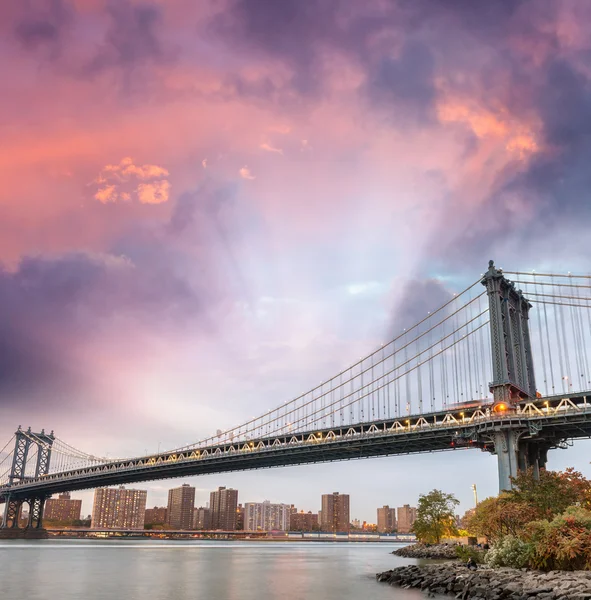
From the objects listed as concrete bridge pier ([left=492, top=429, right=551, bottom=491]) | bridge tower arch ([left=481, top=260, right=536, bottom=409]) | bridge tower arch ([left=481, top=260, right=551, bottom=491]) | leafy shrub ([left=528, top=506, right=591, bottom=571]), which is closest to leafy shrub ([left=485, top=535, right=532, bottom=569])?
leafy shrub ([left=528, top=506, right=591, bottom=571])

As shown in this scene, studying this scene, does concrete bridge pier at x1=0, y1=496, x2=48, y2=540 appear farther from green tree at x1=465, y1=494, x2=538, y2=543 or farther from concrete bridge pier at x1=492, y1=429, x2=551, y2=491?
green tree at x1=465, y1=494, x2=538, y2=543

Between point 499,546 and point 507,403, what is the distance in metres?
26.1

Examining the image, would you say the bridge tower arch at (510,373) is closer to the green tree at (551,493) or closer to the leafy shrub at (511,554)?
the green tree at (551,493)

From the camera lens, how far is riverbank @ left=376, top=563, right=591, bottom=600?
25250 millimetres

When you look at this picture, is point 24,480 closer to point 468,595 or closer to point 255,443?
point 255,443

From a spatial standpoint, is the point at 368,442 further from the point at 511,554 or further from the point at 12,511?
the point at 12,511

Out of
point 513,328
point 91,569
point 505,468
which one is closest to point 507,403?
point 505,468

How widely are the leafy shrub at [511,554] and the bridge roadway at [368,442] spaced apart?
2349 centimetres

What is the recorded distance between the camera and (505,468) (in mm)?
60875

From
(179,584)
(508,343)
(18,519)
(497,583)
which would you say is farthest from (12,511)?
(497,583)

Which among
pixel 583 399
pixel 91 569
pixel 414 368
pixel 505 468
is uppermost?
pixel 414 368

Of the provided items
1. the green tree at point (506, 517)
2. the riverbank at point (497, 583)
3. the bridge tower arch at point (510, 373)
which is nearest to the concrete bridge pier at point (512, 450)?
the bridge tower arch at point (510, 373)

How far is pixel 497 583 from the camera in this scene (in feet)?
95.6

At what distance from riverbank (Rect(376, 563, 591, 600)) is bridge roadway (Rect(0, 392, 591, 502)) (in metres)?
23.9
